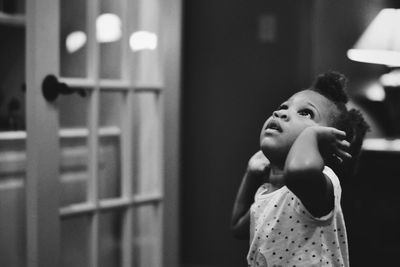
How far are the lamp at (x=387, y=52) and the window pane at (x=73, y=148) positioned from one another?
1.34 metres

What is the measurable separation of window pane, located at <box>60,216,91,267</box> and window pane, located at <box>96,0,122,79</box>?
1.71 feet

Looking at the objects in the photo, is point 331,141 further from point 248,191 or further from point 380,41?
point 380,41

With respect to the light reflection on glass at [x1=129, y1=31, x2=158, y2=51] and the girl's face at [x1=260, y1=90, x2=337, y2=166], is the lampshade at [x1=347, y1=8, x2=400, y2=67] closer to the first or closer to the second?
the light reflection on glass at [x1=129, y1=31, x2=158, y2=51]

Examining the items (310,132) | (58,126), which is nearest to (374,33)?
(58,126)

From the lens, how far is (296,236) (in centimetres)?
123

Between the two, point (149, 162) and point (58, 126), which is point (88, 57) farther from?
point (149, 162)

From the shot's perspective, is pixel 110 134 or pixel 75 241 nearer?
pixel 75 241

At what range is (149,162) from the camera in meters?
2.56

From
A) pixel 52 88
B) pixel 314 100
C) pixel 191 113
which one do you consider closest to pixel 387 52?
pixel 191 113

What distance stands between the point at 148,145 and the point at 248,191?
1140mm

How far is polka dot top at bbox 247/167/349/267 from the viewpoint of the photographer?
1.22 meters

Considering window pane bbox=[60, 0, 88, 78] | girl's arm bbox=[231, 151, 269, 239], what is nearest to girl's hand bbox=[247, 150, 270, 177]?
girl's arm bbox=[231, 151, 269, 239]

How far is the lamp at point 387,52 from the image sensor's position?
2828 mm

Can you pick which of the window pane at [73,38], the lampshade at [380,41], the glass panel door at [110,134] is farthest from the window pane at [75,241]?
the lampshade at [380,41]
